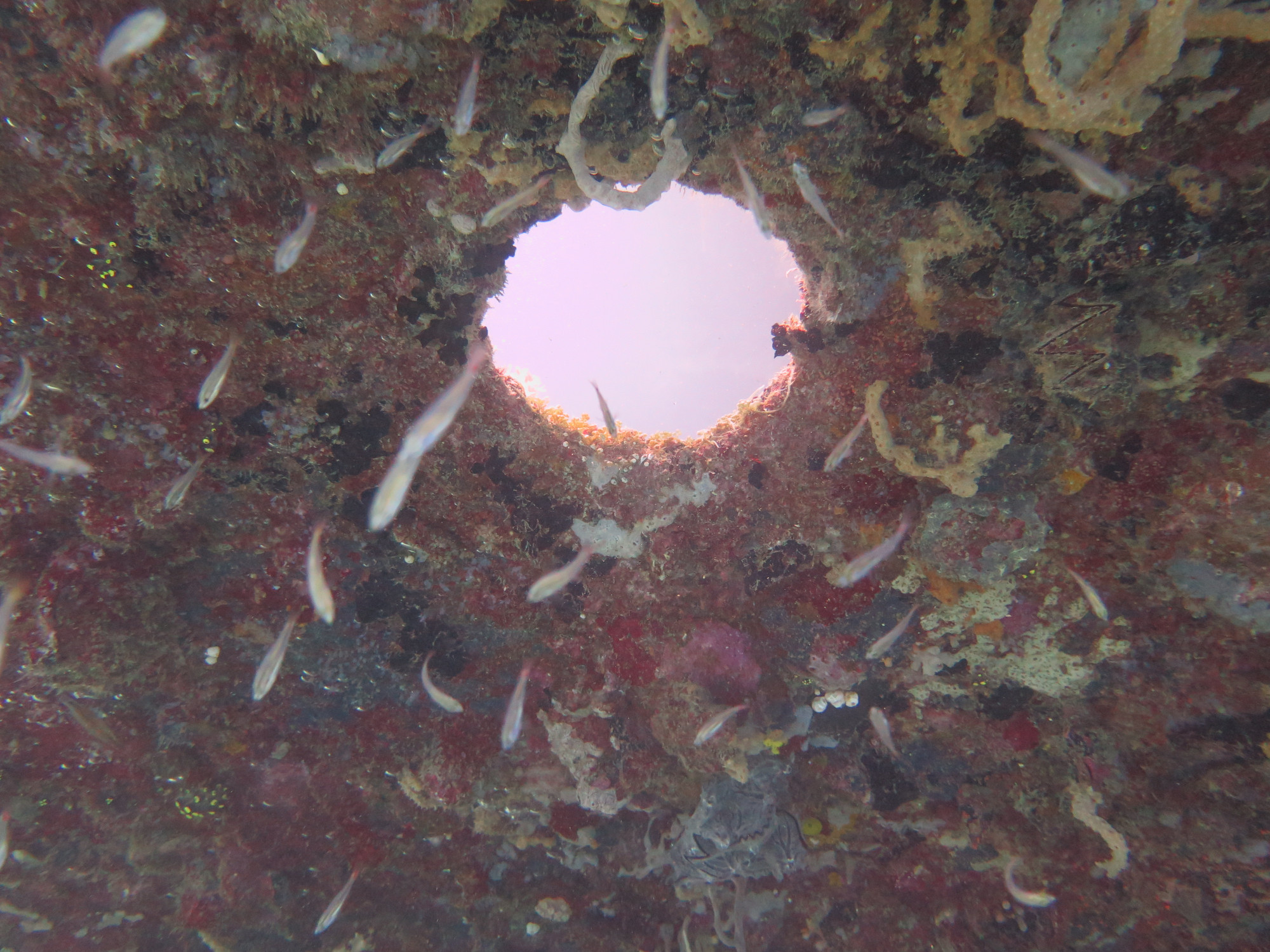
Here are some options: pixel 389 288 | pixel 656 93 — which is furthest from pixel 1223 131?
pixel 389 288

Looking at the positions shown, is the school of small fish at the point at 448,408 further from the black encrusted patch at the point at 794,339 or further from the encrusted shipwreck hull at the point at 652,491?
the black encrusted patch at the point at 794,339

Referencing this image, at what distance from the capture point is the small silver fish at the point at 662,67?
287 cm

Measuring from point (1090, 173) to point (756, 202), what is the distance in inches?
69.4

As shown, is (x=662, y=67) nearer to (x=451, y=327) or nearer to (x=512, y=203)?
(x=512, y=203)

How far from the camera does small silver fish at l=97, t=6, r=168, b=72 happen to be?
2.46m

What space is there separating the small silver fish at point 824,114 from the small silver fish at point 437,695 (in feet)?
16.7

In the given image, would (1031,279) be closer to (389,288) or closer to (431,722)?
(389,288)

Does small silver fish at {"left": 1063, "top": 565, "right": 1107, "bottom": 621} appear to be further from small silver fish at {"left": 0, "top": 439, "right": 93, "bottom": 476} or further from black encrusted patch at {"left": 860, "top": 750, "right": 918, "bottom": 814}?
small silver fish at {"left": 0, "top": 439, "right": 93, "bottom": 476}

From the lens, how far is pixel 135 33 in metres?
2.47

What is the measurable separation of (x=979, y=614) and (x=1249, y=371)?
7.72 ft

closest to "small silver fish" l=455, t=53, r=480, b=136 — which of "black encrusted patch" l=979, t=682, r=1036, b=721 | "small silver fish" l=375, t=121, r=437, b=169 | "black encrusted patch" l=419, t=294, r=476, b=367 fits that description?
"small silver fish" l=375, t=121, r=437, b=169

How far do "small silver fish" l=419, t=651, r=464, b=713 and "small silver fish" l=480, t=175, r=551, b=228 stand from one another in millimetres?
3778

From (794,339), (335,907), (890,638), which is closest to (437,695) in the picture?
(335,907)

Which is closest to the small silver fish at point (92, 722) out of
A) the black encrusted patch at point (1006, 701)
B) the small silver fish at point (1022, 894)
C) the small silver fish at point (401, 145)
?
the small silver fish at point (401, 145)
